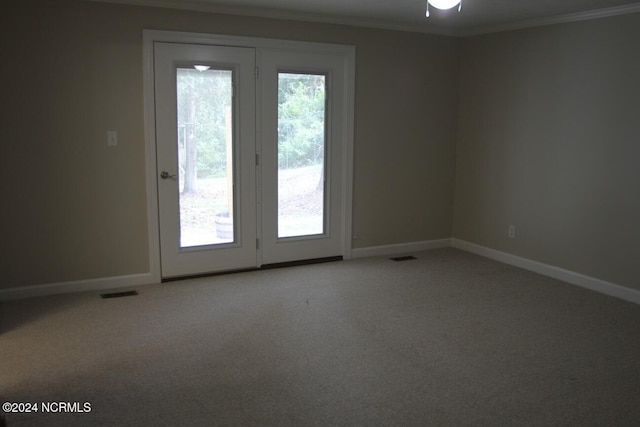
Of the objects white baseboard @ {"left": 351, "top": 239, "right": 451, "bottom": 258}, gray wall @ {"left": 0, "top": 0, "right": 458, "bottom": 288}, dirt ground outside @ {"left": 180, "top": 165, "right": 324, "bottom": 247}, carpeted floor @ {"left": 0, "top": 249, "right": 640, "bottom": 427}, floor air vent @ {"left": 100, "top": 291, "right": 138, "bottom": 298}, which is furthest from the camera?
white baseboard @ {"left": 351, "top": 239, "right": 451, "bottom": 258}

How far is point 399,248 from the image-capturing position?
5789 mm

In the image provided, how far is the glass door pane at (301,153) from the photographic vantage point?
196 inches

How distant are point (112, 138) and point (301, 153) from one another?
1.70 m

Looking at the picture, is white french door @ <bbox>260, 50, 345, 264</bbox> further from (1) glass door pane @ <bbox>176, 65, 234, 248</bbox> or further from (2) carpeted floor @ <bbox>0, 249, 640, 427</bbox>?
(2) carpeted floor @ <bbox>0, 249, 640, 427</bbox>

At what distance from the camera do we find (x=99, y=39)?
164 inches

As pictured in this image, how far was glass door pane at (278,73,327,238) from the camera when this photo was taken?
16.3ft

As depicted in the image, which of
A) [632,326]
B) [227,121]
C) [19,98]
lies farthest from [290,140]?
[632,326]

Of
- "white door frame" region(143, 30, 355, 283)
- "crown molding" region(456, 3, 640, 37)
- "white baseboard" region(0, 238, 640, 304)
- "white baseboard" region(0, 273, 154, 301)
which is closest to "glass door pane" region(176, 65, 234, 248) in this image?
"white door frame" region(143, 30, 355, 283)

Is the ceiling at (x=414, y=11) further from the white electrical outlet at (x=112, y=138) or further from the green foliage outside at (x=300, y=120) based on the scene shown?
the white electrical outlet at (x=112, y=138)

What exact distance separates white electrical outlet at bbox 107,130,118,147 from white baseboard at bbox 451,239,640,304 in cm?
377

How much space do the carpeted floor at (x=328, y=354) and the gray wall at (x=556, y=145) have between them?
508mm

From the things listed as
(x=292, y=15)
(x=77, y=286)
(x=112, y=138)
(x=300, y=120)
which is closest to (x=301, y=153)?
(x=300, y=120)

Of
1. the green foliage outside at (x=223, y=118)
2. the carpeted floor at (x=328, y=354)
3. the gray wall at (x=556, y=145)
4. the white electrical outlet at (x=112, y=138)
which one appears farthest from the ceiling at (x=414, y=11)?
the carpeted floor at (x=328, y=354)

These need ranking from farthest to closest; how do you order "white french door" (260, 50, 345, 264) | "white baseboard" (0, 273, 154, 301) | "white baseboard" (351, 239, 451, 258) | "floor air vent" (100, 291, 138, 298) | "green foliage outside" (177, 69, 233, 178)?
"white baseboard" (351, 239, 451, 258)
"white french door" (260, 50, 345, 264)
"green foliage outside" (177, 69, 233, 178)
"floor air vent" (100, 291, 138, 298)
"white baseboard" (0, 273, 154, 301)
